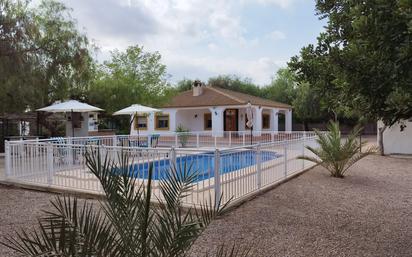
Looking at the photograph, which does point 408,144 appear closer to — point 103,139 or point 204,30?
point 204,30

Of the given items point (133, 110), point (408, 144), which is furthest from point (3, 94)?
point (408, 144)

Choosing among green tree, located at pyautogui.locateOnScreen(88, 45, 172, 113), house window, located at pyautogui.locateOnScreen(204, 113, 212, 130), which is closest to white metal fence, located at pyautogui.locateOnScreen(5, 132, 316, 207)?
green tree, located at pyautogui.locateOnScreen(88, 45, 172, 113)

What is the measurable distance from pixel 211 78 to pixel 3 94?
1517 inches

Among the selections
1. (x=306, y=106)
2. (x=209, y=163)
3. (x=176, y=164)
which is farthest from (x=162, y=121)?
(x=176, y=164)

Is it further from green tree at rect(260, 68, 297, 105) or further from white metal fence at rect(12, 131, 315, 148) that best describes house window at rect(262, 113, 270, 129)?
green tree at rect(260, 68, 297, 105)

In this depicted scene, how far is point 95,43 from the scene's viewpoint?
62.7ft

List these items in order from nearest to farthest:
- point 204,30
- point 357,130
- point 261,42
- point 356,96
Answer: point 356,96, point 357,130, point 261,42, point 204,30

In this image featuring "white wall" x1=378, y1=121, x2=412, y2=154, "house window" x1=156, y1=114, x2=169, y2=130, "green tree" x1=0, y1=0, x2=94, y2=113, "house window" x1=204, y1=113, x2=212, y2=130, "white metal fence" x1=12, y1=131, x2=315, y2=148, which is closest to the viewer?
"green tree" x1=0, y1=0, x2=94, y2=113

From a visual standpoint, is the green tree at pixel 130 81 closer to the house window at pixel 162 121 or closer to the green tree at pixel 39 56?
the house window at pixel 162 121

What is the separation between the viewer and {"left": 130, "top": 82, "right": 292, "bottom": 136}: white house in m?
29.4

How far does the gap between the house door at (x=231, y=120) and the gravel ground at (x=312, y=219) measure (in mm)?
20984

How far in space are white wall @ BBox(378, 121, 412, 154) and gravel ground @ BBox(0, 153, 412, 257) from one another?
9128 mm

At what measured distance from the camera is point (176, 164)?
298 inches

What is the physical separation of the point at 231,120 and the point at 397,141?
49.1ft
